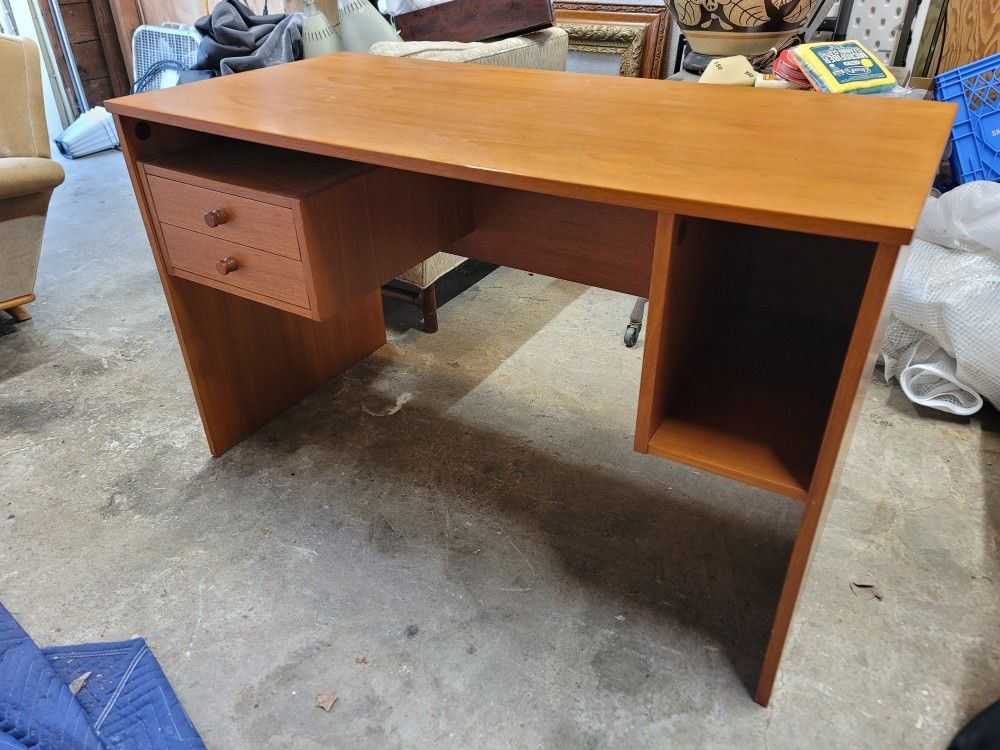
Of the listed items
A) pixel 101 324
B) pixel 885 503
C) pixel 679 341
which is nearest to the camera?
pixel 679 341

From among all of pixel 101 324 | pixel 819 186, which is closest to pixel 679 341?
pixel 819 186

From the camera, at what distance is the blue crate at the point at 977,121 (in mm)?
1861

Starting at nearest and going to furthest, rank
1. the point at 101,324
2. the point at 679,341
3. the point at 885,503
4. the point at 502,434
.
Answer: the point at 679,341
the point at 885,503
the point at 502,434
the point at 101,324

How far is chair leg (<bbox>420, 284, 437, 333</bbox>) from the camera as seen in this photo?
207 cm

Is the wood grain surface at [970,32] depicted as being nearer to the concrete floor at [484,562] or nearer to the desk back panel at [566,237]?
the concrete floor at [484,562]

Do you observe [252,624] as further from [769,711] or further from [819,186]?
[819,186]

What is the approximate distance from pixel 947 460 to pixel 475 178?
1284 mm

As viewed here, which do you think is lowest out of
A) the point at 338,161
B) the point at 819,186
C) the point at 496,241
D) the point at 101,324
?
the point at 101,324

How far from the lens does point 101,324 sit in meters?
2.18

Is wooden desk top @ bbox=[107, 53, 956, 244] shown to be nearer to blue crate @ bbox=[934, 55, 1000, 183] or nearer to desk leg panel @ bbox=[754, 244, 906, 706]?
desk leg panel @ bbox=[754, 244, 906, 706]

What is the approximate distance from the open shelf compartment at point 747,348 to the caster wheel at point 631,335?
0.62 meters

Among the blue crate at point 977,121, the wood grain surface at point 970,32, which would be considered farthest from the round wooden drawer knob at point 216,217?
the wood grain surface at point 970,32

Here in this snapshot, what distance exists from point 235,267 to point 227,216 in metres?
0.09

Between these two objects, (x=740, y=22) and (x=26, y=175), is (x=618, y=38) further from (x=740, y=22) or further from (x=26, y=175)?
(x=26, y=175)
